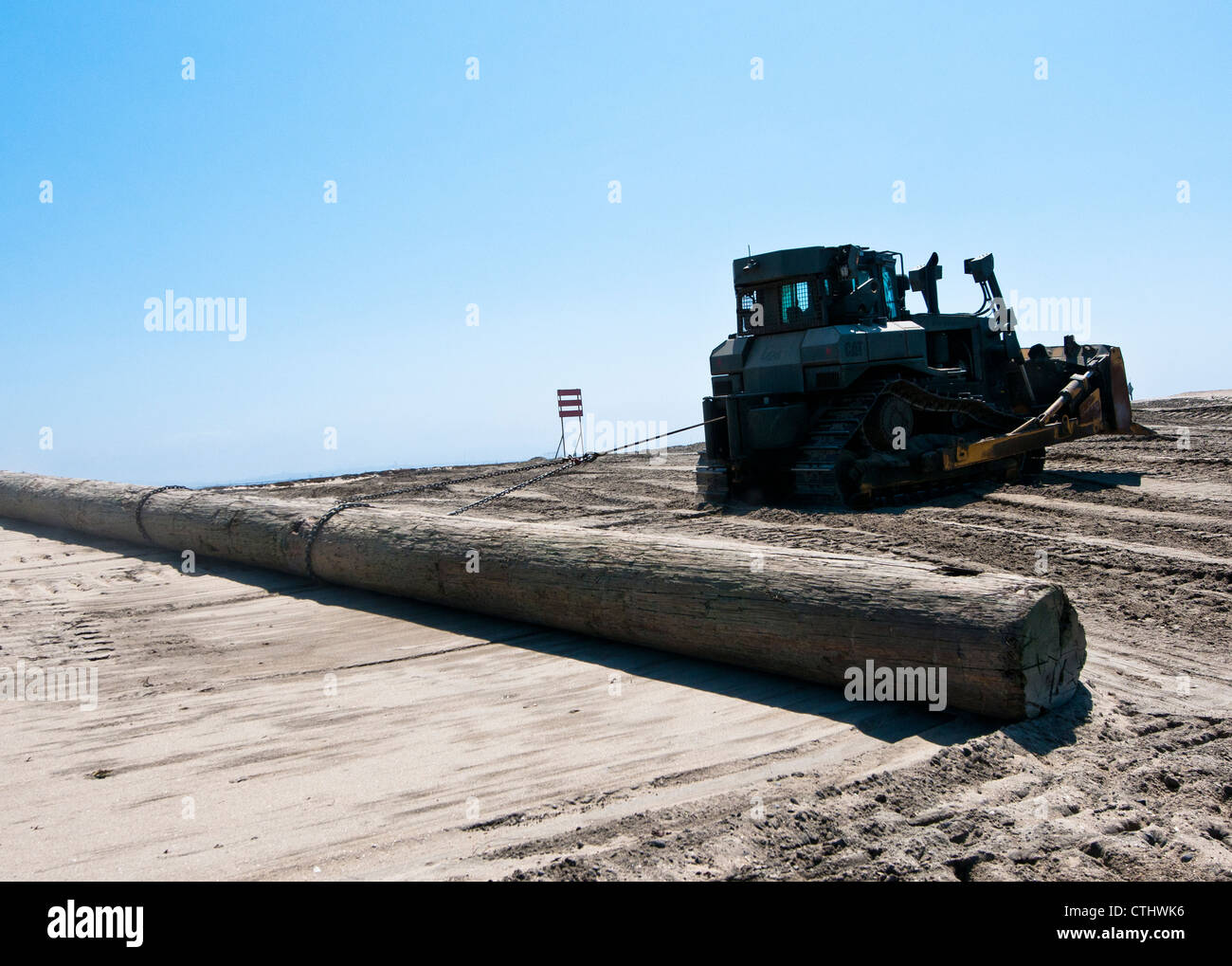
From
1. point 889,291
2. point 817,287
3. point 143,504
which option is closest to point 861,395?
point 817,287

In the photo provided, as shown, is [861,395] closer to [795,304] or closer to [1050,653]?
[795,304]

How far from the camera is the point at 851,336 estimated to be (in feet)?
37.1

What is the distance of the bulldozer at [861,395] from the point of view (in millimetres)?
11250

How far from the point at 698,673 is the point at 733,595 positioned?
0.51m

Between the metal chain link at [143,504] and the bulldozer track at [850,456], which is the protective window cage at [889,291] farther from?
the metal chain link at [143,504]

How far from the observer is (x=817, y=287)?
1180 centimetres

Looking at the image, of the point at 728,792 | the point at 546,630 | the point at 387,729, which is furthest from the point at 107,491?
the point at 728,792

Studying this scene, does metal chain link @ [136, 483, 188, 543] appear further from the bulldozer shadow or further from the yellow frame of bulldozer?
the bulldozer shadow

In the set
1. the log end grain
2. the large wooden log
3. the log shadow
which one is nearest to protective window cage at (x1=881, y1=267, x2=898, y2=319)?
the large wooden log

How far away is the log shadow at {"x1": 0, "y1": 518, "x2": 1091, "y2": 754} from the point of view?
403cm

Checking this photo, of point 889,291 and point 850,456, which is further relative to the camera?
point 889,291

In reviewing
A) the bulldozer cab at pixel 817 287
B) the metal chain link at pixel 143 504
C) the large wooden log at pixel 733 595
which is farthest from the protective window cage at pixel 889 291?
the metal chain link at pixel 143 504
